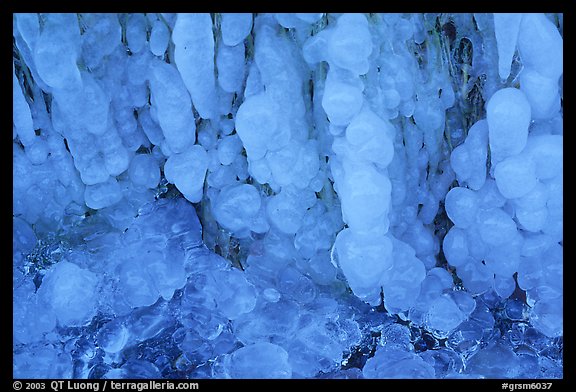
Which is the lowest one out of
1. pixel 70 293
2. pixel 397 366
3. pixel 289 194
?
pixel 397 366

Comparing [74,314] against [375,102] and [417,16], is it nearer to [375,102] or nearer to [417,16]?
[375,102]

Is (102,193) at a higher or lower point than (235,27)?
lower

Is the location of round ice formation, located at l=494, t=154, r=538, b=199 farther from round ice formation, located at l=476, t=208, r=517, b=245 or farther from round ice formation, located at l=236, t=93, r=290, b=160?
round ice formation, located at l=236, t=93, r=290, b=160

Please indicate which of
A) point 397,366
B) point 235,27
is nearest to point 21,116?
point 235,27

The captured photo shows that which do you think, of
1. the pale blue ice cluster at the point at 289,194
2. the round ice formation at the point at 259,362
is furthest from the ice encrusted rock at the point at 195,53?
the round ice formation at the point at 259,362

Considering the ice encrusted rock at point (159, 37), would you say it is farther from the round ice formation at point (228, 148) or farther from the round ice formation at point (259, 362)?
the round ice formation at point (259, 362)

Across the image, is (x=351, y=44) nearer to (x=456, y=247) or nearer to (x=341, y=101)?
(x=341, y=101)
